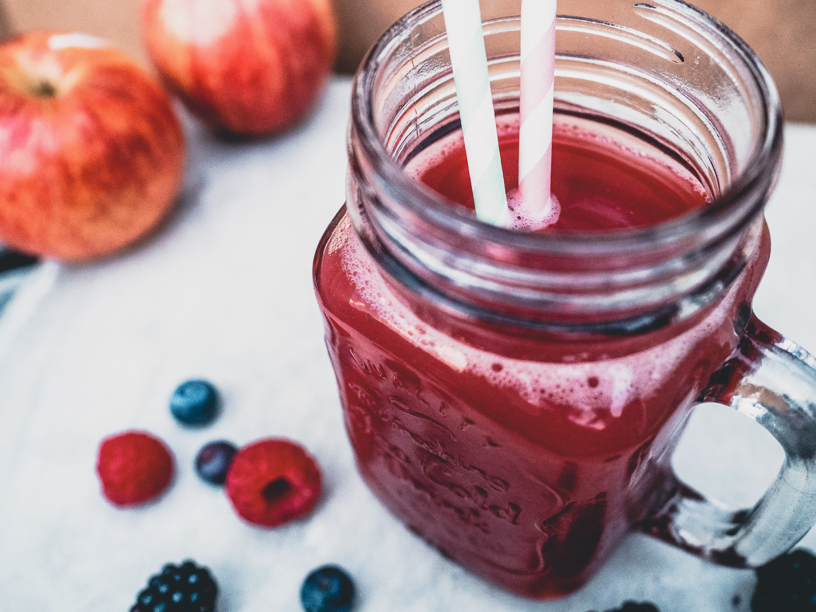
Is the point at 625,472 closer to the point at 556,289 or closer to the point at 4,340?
the point at 556,289

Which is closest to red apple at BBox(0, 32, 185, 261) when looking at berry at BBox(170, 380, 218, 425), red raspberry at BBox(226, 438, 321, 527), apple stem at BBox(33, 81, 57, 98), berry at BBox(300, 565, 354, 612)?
apple stem at BBox(33, 81, 57, 98)

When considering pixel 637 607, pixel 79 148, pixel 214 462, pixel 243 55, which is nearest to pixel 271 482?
pixel 214 462

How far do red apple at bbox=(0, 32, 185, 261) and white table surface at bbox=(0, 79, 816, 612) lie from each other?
6 centimetres

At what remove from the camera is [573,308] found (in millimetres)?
347

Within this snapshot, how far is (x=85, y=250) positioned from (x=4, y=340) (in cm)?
14

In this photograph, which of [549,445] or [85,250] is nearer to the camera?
[549,445]

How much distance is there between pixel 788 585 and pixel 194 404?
0.57 metres

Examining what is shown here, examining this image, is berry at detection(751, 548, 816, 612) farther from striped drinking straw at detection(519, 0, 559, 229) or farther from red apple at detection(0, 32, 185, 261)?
red apple at detection(0, 32, 185, 261)

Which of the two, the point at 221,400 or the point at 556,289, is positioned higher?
the point at 556,289

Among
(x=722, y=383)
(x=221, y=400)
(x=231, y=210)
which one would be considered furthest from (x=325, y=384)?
(x=722, y=383)

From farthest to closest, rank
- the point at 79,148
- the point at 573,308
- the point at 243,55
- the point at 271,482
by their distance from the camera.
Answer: the point at 243,55 → the point at 79,148 → the point at 271,482 → the point at 573,308

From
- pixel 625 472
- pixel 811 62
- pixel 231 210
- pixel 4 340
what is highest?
pixel 811 62

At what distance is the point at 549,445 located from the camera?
1.27ft

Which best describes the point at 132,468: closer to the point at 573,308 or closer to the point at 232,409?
the point at 232,409
